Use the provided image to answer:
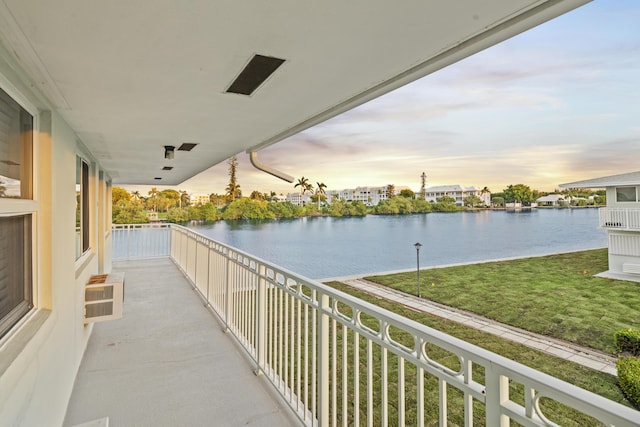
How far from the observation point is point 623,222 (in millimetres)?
12336

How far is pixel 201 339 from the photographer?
3.36 metres

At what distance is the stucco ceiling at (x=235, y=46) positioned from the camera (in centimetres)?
101

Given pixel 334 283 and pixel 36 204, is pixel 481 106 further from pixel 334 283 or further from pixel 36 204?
pixel 36 204

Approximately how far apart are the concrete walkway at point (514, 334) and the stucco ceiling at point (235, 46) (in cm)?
645

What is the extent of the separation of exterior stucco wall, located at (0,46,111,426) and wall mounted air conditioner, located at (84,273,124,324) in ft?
1.37

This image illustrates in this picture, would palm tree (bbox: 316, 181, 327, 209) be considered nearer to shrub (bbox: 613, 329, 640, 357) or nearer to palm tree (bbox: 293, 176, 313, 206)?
palm tree (bbox: 293, 176, 313, 206)

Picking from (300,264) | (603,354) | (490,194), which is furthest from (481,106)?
(490,194)

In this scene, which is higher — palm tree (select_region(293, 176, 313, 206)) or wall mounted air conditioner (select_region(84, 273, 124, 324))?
palm tree (select_region(293, 176, 313, 206))

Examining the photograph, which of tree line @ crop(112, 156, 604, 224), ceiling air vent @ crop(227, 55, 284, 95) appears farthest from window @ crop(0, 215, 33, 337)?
tree line @ crop(112, 156, 604, 224)

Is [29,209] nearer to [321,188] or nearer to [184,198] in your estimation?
[184,198]

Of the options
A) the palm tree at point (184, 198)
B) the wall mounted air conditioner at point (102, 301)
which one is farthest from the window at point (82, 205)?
the palm tree at point (184, 198)

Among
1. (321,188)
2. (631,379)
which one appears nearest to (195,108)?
(631,379)

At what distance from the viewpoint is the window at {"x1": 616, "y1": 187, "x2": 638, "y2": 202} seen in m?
12.4

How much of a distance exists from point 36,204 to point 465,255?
20.6 meters
